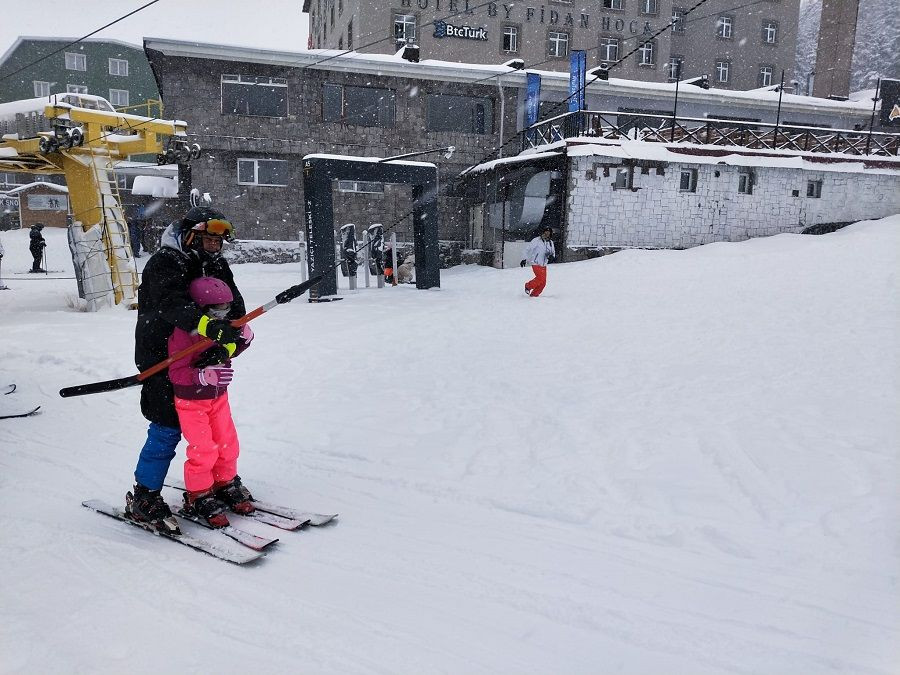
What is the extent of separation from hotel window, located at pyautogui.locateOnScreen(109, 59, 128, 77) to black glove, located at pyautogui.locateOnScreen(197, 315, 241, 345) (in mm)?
42835

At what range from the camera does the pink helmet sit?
3250mm

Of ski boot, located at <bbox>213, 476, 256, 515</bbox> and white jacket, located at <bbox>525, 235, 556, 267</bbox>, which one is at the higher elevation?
white jacket, located at <bbox>525, 235, 556, 267</bbox>

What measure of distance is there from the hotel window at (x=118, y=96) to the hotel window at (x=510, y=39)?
83.6ft

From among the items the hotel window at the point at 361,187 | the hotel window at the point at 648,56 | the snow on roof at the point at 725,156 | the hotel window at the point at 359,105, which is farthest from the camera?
the hotel window at the point at 648,56

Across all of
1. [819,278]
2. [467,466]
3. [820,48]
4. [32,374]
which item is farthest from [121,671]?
[820,48]

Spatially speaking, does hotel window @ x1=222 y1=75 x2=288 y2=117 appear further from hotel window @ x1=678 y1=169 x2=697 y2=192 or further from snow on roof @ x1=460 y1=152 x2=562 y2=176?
hotel window @ x1=678 y1=169 x2=697 y2=192

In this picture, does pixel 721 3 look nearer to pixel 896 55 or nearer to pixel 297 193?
pixel 896 55

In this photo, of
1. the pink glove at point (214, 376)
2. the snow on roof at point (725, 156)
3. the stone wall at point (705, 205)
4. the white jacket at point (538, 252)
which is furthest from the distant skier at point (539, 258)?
the pink glove at point (214, 376)

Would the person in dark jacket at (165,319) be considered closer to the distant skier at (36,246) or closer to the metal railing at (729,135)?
the metal railing at (729,135)

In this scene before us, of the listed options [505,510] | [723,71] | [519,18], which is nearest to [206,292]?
[505,510]

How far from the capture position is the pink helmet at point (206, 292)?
128 inches

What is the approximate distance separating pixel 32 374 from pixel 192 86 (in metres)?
15.1

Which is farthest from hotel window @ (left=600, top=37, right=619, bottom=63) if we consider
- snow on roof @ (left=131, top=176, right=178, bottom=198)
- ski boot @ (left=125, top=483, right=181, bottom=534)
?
ski boot @ (left=125, top=483, right=181, bottom=534)

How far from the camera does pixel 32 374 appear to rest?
6895 mm
